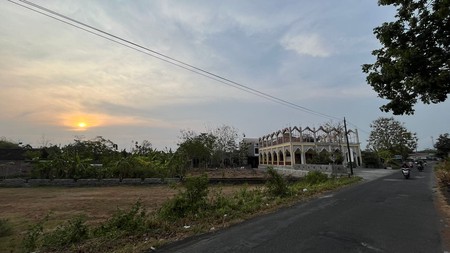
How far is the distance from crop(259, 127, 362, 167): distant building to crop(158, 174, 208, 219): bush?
1562 inches

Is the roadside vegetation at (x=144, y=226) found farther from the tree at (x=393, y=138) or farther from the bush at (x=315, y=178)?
the tree at (x=393, y=138)

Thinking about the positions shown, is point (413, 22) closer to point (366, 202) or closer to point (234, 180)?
point (366, 202)

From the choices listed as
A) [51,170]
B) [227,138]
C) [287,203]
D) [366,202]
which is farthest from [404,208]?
[227,138]

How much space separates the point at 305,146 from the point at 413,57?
43380mm

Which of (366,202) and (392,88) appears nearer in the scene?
(392,88)

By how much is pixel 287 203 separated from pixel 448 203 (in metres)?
6.64

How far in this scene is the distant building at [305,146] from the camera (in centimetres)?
5225

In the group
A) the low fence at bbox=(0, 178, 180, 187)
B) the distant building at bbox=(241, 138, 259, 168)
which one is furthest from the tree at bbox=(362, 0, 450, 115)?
the distant building at bbox=(241, 138, 259, 168)

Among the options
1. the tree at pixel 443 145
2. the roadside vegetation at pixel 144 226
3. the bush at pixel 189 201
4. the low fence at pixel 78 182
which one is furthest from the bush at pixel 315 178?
the tree at pixel 443 145

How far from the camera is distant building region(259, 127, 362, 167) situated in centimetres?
5225

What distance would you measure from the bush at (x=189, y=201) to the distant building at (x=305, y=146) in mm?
39663

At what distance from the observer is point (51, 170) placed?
3241 centimetres

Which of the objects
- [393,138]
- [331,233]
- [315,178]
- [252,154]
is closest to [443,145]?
[393,138]

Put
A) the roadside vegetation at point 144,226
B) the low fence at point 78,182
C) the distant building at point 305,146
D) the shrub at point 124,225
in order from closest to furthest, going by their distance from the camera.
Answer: the roadside vegetation at point 144,226, the shrub at point 124,225, the low fence at point 78,182, the distant building at point 305,146
